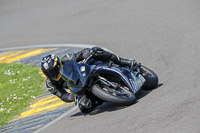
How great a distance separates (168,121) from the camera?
615 centimetres

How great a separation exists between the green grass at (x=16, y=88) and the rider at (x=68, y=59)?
71.6 inches

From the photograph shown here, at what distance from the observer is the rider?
751 cm

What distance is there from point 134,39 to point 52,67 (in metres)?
4.63

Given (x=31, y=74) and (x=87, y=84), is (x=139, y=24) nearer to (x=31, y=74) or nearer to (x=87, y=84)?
(x=31, y=74)

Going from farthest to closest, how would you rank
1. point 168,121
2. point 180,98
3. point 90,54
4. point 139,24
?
point 139,24, point 90,54, point 180,98, point 168,121

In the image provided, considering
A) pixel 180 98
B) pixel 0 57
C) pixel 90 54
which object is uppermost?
pixel 90 54

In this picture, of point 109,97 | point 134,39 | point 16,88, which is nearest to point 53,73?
point 109,97

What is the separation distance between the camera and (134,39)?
11.6m

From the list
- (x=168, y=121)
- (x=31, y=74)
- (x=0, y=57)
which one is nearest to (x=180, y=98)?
A: (x=168, y=121)

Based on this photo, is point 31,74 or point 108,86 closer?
point 108,86

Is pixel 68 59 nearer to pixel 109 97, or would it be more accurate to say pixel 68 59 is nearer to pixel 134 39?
pixel 109 97

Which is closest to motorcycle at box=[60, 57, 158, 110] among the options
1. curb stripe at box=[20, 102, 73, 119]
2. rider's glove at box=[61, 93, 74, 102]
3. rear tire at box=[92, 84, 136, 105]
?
rear tire at box=[92, 84, 136, 105]

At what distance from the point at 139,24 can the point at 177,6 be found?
1.53m

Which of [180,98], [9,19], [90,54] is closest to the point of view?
[180,98]
